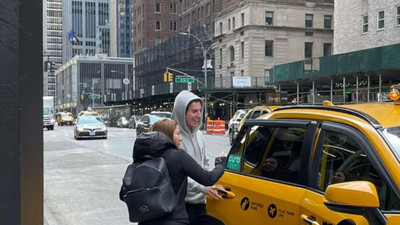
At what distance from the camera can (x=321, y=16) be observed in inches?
2451

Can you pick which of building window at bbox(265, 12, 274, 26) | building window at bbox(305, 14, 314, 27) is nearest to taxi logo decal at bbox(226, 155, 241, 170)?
building window at bbox(265, 12, 274, 26)

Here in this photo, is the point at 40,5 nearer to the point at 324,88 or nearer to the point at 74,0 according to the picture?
the point at 324,88

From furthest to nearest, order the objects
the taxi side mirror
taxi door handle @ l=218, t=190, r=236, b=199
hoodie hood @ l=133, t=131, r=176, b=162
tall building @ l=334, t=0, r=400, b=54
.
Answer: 1. tall building @ l=334, t=0, r=400, b=54
2. taxi door handle @ l=218, t=190, r=236, b=199
3. hoodie hood @ l=133, t=131, r=176, b=162
4. the taxi side mirror

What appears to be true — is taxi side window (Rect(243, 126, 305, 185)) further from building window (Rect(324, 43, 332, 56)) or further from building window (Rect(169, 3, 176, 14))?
building window (Rect(169, 3, 176, 14))

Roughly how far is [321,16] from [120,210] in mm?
59178

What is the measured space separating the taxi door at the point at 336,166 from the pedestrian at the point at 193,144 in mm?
961

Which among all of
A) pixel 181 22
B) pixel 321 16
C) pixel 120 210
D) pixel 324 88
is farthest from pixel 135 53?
pixel 120 210

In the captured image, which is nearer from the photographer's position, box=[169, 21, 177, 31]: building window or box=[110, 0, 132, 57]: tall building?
box=[169, 21, 177, 31]: building window

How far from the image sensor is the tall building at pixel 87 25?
523 feet

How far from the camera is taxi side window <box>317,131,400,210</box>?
2669 millimetres

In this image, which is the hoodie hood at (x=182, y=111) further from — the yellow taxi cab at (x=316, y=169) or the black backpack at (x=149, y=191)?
the black backpack at (x=149, y=191)

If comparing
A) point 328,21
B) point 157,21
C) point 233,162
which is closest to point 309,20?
point 328,21

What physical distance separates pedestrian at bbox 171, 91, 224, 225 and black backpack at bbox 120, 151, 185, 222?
66 cm

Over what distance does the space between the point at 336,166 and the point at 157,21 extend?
94.3 metres
